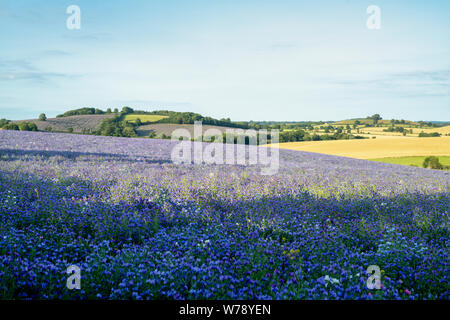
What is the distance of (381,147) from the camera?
3659 centimetres

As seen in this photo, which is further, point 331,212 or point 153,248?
point 331,212

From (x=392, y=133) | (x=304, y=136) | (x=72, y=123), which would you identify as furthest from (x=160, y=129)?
(x=392, y=133)

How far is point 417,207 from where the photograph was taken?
6.70 m

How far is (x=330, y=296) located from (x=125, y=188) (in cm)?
496

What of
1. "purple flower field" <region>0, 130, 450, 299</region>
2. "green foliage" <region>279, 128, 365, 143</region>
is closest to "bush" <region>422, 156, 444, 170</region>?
"green foliage" <region>279, 128, 365, 143</region>

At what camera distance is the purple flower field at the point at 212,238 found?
3316 millimetres

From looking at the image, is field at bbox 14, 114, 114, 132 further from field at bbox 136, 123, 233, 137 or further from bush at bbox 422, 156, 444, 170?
bush at bbox 422, 156, 444, 170

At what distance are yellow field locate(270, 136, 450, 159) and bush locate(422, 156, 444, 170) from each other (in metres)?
3.23

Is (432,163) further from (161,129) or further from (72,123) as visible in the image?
(72,123)

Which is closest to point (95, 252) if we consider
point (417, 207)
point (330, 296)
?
point (330, 296)

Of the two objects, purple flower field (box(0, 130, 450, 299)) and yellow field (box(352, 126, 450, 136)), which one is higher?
yellow field (box(352, 126, 450, 136))

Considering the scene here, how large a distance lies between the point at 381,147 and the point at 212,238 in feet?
121

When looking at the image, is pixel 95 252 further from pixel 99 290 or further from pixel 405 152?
pixel 405 152

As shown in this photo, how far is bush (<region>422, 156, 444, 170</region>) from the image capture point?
27247mm
